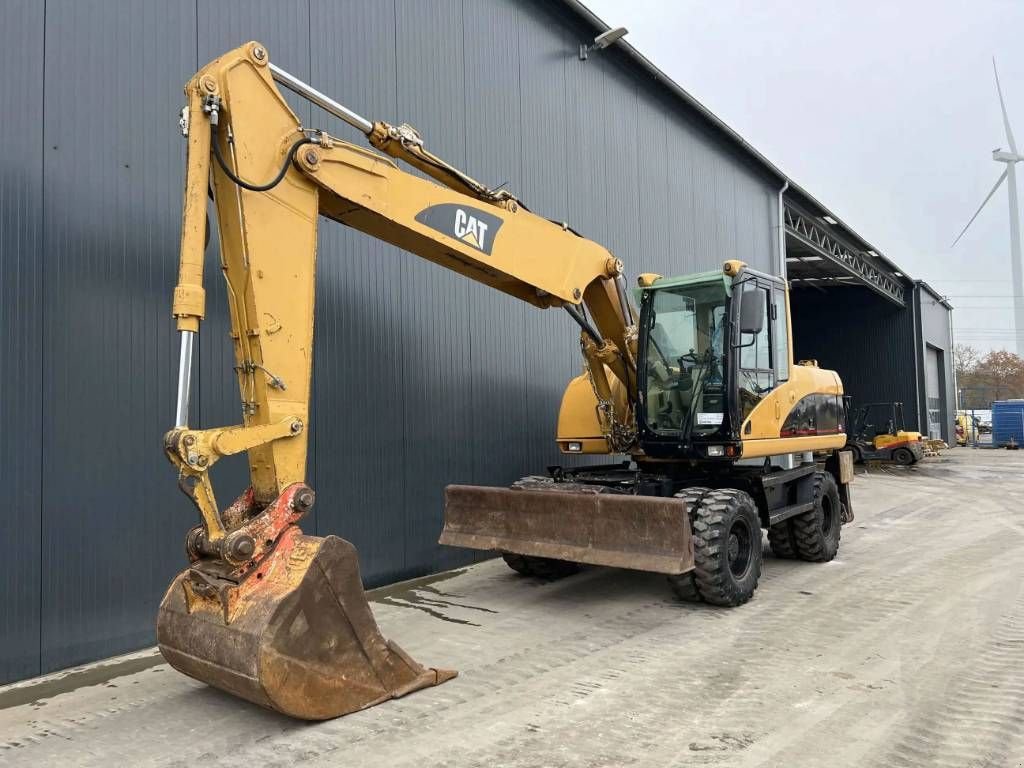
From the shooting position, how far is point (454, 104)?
909 centimetres

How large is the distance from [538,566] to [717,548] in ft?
6.97

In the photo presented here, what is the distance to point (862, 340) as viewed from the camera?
30.6m

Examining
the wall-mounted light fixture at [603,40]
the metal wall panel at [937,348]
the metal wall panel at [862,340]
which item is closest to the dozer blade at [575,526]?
the wall-mounted light fixture at [603,40]

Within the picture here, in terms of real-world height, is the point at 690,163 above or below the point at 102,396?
above

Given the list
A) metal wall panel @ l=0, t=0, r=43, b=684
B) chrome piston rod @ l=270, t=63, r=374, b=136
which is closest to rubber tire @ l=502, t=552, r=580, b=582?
metal wall panel @ l=0, t=0, r=43, b=684

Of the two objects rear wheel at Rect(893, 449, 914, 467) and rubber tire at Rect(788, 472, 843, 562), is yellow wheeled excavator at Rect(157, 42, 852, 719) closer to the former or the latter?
rubber tire at Rect(788, 472, 843, 562)

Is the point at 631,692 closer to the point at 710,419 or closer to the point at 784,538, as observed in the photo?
the point at 710,419

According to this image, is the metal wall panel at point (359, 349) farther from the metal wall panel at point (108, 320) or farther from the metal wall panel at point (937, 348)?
the metal wall panel at point (937, 348)

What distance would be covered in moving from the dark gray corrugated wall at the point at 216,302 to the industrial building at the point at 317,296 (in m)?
0.02

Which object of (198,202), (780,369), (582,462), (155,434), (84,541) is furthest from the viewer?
(582,462)

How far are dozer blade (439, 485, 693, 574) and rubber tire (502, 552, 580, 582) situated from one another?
79 centimetres

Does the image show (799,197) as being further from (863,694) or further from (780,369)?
(863,694)

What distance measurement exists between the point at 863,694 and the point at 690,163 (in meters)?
12.2

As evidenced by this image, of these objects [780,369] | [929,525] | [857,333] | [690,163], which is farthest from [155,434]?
[857,333]
